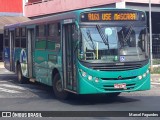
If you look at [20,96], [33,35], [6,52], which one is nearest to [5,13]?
[6,52]

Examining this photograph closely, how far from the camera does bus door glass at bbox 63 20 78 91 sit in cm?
1331

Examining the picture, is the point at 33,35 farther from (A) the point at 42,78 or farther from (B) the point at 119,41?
(B) the point at 119,41

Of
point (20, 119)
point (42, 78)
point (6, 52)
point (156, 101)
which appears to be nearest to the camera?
point (20, 119)

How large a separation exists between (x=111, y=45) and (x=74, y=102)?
7.31 ft

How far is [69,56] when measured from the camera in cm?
1359

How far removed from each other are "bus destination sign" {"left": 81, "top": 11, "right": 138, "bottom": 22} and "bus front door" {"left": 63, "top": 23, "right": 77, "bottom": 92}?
0.52m

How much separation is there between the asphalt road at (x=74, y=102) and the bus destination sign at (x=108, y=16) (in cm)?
256

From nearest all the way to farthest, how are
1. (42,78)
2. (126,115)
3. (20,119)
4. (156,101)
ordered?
1. (20,119)
2. (126,115)
3. (156,101)
4. (42,78)

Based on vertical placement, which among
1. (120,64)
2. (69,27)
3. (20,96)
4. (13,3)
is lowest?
(20,96)

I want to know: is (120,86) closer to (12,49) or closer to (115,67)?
(115,67)

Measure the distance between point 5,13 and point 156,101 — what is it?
27.9m

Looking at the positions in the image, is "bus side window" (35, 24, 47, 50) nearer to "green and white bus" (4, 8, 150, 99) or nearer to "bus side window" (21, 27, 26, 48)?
"green and white bus" (4, 8, 150, 99)

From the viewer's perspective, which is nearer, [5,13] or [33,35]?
[33,35]

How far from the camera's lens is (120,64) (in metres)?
13.0
